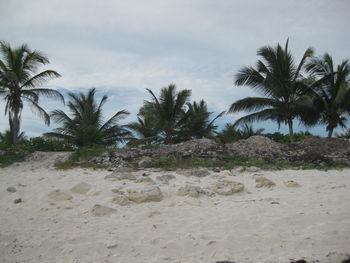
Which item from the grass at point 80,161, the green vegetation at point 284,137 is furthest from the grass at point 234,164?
the green vegetation at point 284,137

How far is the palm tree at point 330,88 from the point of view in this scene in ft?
46.1

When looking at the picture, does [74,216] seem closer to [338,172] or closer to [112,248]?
[112,248]

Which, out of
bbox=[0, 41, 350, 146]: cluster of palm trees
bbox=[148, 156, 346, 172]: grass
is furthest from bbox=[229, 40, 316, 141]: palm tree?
bbox=[148, 156, 346, 172]: grass

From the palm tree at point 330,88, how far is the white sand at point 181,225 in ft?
30.7

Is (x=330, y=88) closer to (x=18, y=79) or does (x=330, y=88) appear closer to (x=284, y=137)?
(x=284, y=137)

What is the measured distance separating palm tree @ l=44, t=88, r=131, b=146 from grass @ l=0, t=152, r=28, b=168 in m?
5.77

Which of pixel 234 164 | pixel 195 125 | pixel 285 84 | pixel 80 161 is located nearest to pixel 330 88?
pixel 285 84

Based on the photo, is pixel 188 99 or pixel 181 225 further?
pixel 188 99

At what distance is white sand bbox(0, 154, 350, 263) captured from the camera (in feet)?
10.5

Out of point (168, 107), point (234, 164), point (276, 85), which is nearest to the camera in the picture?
point (234, 164)

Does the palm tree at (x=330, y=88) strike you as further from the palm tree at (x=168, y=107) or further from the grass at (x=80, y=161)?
the grass at (x=80, y=161)

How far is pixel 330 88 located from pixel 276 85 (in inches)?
139

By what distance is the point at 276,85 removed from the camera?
1294cm

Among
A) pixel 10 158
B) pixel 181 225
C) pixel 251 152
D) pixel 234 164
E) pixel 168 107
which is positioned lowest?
pixel 181 225
